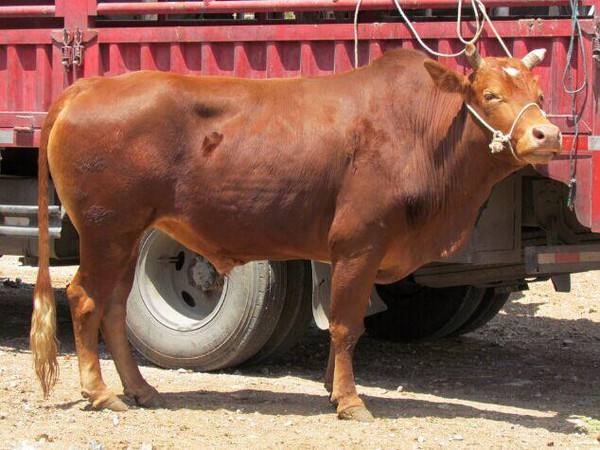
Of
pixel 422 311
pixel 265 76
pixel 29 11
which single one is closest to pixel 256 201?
pixel 265 76

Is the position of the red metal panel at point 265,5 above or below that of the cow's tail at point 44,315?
above

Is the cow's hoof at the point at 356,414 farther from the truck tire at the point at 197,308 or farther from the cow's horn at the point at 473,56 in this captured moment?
the cow's horn at the point at 473,56

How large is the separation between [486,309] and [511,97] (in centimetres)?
347

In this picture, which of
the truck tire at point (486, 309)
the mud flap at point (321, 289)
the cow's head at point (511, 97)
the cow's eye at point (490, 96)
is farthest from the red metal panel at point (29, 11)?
the truck tire at point (486, 309)

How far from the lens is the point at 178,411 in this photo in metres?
7.07

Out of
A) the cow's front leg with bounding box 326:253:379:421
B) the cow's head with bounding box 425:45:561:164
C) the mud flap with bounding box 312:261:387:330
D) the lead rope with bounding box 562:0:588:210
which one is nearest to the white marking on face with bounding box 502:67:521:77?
the cow's head with bounding box 425:45:561:164

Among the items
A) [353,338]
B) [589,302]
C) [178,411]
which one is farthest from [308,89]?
[589,302]

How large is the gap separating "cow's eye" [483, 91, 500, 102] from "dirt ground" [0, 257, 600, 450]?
1.74 meters

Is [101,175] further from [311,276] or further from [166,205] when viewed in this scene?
[311,276]

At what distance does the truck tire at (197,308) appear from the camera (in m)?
8.24

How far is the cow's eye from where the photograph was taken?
6.76 m

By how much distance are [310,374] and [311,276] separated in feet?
2.31

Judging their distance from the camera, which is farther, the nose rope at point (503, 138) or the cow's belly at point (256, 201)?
the cow's belly at point (256, 201)

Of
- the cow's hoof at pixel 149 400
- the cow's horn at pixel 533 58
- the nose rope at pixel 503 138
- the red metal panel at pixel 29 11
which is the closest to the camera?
the nose rope at pixel 503 138
